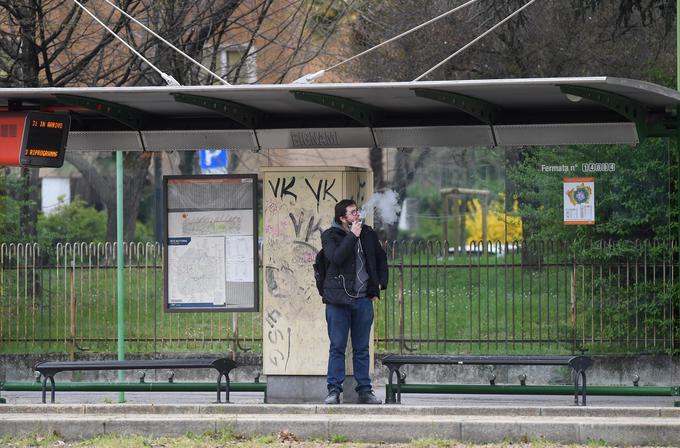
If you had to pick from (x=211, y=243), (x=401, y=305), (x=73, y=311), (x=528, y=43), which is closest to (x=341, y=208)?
(x=211, y=243)

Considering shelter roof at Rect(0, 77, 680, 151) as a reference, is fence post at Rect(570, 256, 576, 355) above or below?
below

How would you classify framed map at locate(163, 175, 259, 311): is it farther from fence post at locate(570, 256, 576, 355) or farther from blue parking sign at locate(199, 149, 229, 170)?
blue parking sign at locate(199, 149, 229, 170)

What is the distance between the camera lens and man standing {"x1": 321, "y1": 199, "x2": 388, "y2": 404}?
11.4 metres

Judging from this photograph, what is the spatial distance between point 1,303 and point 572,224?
21.9 feet

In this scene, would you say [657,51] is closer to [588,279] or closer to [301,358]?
[588,279]

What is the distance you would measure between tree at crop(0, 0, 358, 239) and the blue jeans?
680 centimetres

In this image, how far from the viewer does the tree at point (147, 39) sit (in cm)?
1719

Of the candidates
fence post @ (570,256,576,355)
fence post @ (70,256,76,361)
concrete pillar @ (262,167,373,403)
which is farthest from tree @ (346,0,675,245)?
concrete pillar @ (262,167,373,403)

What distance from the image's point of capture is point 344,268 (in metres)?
11.4

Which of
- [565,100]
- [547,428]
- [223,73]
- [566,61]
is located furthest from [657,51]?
[547,428]

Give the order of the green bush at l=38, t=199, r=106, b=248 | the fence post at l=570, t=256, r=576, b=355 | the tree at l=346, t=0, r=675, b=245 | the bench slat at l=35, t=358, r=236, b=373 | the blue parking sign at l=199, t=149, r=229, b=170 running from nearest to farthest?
the bench slat at l=35, t=358, r=236, b=373 → the fence post at l=570, t=256, r=576, b=355 → the green bush at l=38, t=199, r=106, b=248 → the tree at l=346, t=0, r=675, b=245 → the blue parking sign at l=199, t=149, r=229, b=170

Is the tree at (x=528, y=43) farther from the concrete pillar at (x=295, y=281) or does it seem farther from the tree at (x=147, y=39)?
the concrete pillar at (x=295, y=281)

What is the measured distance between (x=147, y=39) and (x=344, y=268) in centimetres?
777

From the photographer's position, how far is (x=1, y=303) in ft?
50.6
